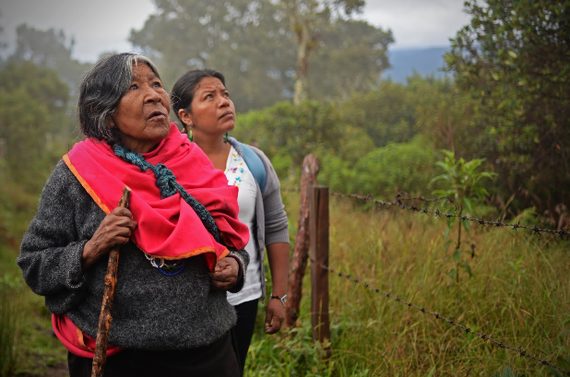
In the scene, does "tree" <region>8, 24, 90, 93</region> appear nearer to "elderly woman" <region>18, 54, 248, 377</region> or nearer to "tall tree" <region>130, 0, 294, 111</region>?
"tall tree" <region>130, 0, 294, 111</region>

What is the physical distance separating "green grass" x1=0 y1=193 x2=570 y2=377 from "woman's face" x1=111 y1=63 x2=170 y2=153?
171 centimetres

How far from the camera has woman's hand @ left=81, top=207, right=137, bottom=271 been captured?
1.43 m

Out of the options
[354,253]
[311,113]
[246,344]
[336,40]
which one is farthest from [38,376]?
[336,40]

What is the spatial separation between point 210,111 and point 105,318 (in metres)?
1.29

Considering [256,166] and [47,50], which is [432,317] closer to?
[256,166]

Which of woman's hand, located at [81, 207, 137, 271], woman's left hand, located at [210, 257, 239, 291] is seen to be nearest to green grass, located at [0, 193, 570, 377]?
woman's left hand, located at [210, 257, 239, 291]

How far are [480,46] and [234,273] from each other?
4891mm

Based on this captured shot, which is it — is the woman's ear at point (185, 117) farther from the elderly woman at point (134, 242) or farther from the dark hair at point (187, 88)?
the elderly woman at point (134, 242)

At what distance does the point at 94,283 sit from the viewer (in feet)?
4.97

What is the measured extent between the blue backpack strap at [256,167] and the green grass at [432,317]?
1164 mm

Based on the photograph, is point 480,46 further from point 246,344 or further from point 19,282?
point 19,282

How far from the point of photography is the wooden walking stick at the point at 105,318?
1414mm

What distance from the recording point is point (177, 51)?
4212 centimetres

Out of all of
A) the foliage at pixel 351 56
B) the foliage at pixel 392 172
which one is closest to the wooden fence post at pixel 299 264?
the foliage at pixel 392 172
